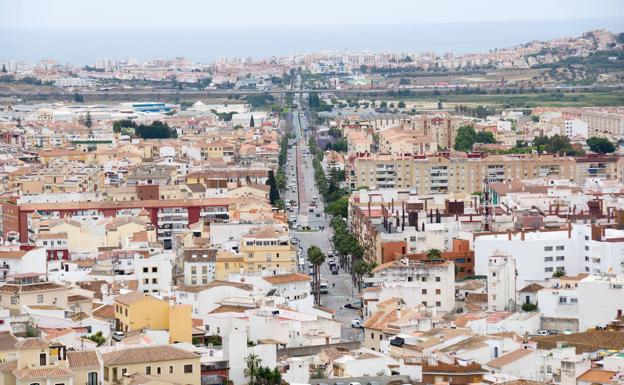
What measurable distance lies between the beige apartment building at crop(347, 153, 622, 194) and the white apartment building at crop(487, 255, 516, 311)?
18619mm

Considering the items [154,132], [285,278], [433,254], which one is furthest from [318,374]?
[154,132]

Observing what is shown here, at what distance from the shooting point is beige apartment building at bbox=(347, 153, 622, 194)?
149ft

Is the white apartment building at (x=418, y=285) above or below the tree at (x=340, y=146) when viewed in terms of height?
above

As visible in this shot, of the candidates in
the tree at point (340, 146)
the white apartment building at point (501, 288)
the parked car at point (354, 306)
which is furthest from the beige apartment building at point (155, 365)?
the tree at point (340, 146)

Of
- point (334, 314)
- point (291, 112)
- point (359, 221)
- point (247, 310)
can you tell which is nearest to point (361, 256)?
point (359, 221)

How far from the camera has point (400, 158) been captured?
151 ft

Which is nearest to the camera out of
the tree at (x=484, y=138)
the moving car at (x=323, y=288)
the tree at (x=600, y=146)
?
the moving car at (x=323, y=288)

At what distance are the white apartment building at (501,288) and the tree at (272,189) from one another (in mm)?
14038

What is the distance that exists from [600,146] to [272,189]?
1729cm

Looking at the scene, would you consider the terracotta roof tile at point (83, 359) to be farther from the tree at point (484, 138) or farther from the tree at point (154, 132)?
the tree at point (154, 132)

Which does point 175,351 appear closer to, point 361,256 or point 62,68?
point 361,256

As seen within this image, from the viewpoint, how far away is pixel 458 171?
45.5 metres

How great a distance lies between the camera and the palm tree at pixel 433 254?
1162 inches

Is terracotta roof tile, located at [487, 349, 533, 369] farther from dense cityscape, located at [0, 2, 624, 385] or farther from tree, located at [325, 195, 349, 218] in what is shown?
tree, located at [325, 195, 349, 218]
